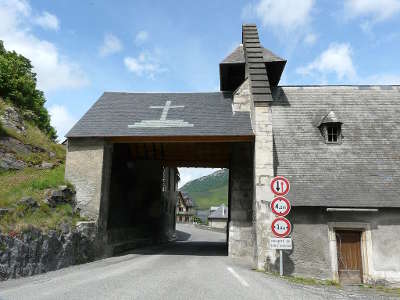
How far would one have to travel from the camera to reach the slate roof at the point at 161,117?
13461 mm

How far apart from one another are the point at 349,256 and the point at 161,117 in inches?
370

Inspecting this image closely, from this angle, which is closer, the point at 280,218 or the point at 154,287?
the point at 154,287

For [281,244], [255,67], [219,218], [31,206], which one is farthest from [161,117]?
[219,218]

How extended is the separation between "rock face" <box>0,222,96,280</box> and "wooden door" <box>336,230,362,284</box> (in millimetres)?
8798

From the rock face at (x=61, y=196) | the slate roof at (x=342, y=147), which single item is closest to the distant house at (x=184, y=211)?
the slate roof at (x=342, y=147)

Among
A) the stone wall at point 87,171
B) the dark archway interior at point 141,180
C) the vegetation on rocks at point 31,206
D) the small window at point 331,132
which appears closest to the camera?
the vegetation on rocks at point 31,206

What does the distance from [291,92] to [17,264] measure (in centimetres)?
1307

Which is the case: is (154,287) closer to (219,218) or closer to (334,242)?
(334,242)

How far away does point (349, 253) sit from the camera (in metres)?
10.9

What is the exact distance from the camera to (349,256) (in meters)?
10.9

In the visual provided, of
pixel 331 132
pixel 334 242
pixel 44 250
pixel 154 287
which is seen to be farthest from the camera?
pixel 331 132

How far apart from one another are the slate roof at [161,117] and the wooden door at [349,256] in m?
4.97

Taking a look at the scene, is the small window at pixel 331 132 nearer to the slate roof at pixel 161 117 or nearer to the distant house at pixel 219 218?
the slate roof at pixel 161 117

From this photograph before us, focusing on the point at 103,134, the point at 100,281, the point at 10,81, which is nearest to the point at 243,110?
the point at 103,134
